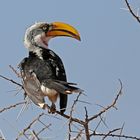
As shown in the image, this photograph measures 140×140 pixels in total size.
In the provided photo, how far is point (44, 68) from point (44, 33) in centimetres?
140

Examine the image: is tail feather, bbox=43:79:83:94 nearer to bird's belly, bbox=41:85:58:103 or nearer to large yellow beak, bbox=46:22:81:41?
bird's belly, bbox=41:85:58:103

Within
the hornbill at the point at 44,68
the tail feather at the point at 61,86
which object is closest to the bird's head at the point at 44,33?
the hornbill at the point at 44,68

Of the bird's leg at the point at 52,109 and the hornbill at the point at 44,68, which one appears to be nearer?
the bird's leg at the point at 52,109

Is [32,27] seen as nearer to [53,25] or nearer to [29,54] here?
[53,25]

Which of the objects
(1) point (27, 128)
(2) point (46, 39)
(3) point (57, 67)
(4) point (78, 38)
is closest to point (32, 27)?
(2) point (46, 39)

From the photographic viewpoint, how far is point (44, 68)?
18.0 feet

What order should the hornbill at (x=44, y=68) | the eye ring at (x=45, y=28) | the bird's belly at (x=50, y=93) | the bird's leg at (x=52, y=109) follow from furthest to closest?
the eye ring at (x=45, y=28) < the bird's belly at (x=50, y=93) < the hornbill at (x=44, y=68) < the bird's leg at (x=52, y=109)

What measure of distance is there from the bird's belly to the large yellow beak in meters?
1.41

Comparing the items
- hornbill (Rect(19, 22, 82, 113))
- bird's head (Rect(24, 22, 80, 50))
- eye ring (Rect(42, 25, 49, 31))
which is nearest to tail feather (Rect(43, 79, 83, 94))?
hornbill (Rect(19, 22, 82, 113))

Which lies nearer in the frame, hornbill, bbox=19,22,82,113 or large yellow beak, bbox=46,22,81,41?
hornbill, bbox=19,22,82,113

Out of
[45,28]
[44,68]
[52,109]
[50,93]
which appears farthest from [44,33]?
[52,109]

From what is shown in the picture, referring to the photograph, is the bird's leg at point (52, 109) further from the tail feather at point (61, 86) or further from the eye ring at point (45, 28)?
the eye ring at point (45, 28)

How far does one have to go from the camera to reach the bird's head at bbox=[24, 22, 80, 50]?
6.41 metres

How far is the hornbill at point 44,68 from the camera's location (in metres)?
4.84
